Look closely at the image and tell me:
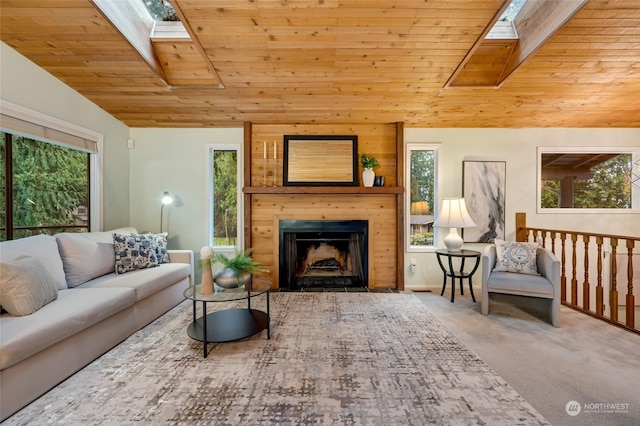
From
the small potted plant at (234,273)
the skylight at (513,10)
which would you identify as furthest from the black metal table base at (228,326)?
the skylight at (513,10)

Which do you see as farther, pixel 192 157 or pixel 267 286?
pixel 192 157

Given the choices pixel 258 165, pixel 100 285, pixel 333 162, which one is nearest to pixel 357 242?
pixel 333 162

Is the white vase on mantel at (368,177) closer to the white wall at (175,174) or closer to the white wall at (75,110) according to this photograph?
the white wall at (175,174)

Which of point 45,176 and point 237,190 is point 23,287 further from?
point 237,190

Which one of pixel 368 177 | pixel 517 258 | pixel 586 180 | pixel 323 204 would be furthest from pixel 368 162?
pixel 586 180

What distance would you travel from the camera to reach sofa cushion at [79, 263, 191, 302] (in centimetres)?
261

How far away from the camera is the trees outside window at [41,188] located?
2787 mm

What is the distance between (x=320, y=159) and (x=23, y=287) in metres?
3.20

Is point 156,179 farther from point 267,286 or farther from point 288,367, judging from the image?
point 288,367

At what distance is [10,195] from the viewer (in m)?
2.78

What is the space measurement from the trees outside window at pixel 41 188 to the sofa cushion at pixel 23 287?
128 cm

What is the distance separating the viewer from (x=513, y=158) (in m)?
4.13

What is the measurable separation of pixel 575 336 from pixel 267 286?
289 cm

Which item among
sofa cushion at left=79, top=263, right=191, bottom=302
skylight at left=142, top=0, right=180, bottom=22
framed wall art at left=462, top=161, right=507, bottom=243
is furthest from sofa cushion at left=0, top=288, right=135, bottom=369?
framed wall art at left=462, top=161, right=507, bottom=243
